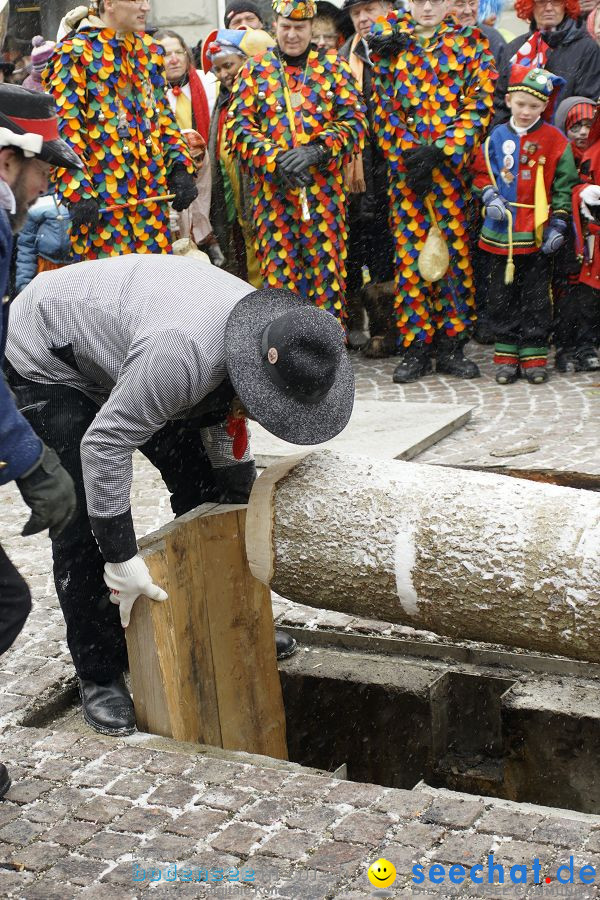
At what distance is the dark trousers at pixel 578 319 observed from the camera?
24.7 ft

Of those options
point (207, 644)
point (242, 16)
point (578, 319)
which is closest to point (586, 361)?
point (578, 319)

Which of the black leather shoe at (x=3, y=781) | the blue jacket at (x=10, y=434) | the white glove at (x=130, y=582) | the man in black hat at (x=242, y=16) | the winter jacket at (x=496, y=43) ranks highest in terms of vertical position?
the man in black hat at (x=242, y=16)

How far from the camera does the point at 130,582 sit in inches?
135

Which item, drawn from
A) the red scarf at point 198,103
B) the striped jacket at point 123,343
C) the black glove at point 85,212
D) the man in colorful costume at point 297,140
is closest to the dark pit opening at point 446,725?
the striped jacket at point 123,343

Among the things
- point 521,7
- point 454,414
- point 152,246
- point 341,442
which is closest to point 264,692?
point 341,442

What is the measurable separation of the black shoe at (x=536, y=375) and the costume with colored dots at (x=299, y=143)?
1.32m

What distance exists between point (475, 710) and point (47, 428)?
5.53ft

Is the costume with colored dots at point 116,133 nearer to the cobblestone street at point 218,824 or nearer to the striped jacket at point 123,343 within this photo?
the striped jacket at point 123,343

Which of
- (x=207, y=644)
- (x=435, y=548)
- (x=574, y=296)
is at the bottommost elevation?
(x=207, y=644)

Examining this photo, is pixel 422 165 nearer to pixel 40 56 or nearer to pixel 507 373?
pixel 507 373

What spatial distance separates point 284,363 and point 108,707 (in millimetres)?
1216

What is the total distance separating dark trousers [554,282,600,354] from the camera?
24.7 feet

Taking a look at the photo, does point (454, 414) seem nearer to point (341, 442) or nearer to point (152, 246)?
point (341, 442)

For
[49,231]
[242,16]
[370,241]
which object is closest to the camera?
[49,231]
